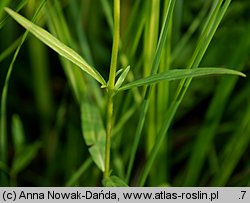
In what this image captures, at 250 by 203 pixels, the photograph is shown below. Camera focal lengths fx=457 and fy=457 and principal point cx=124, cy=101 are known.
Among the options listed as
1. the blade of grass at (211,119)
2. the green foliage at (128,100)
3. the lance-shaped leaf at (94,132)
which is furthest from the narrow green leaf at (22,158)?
the blade of grass at (211,119)

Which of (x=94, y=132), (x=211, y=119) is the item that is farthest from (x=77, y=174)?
(x=211, y=119)

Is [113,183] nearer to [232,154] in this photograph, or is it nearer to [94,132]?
[94,132]

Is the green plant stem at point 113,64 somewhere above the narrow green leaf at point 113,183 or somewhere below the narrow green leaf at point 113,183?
above

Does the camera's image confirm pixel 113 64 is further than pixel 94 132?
No

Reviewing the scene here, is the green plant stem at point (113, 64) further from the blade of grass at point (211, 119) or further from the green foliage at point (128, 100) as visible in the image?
the blade of grass at point (211, 119)

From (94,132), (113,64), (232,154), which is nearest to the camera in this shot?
(113,64)

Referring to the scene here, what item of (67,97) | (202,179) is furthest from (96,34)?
(202,179)

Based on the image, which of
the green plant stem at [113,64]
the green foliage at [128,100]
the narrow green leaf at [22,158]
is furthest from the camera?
the narrow green leaf at [22,158]
